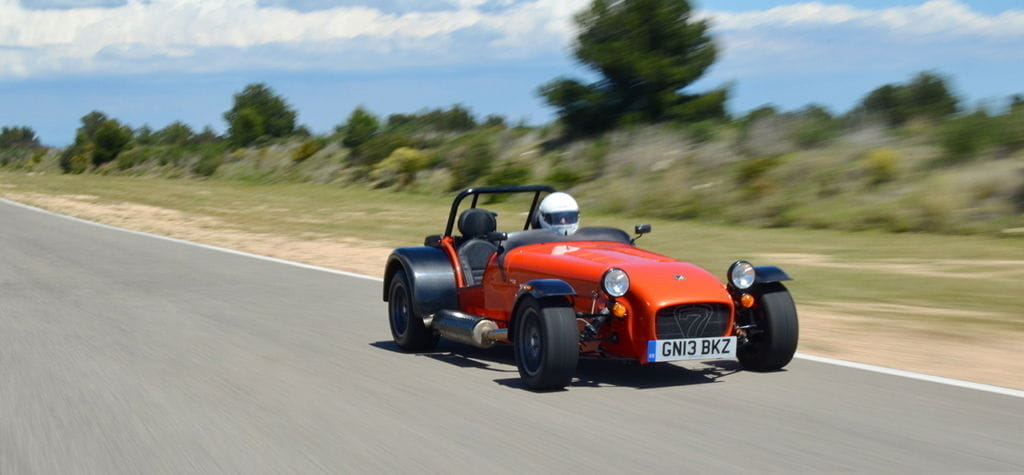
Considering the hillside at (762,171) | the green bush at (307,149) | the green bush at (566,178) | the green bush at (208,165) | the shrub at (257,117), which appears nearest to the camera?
the hillside at (762,171)

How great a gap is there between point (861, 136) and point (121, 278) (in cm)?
1667

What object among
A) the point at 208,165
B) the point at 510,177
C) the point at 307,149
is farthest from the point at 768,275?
the point at 208,165

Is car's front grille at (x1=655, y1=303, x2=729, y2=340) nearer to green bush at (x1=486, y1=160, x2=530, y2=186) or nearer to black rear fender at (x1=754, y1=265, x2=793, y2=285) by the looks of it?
black rear fender at (x1=754, y1=265, x2=793, y2=285)

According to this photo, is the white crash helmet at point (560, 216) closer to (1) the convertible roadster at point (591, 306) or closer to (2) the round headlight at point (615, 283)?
(1) the convertible roadster at point (591, 306)

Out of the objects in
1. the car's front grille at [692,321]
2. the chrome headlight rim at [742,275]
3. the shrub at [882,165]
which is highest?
the shrub at [882,165]

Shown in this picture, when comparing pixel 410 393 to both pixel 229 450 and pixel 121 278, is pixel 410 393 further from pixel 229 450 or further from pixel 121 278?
pixel 121 278

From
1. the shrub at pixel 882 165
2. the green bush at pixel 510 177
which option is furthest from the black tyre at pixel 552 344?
the green bush at pixel 510 177

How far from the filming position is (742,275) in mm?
7914

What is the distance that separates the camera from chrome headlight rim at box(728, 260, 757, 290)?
25.9 ft

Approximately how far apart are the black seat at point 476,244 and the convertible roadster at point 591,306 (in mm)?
55

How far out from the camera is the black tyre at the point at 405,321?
9320 millimetres

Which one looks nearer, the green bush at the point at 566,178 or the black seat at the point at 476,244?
the black seat at the point at 476,244

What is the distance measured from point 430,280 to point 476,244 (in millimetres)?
500

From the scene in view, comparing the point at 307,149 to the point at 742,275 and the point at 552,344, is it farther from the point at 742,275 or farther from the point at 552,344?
the point at 552,344
